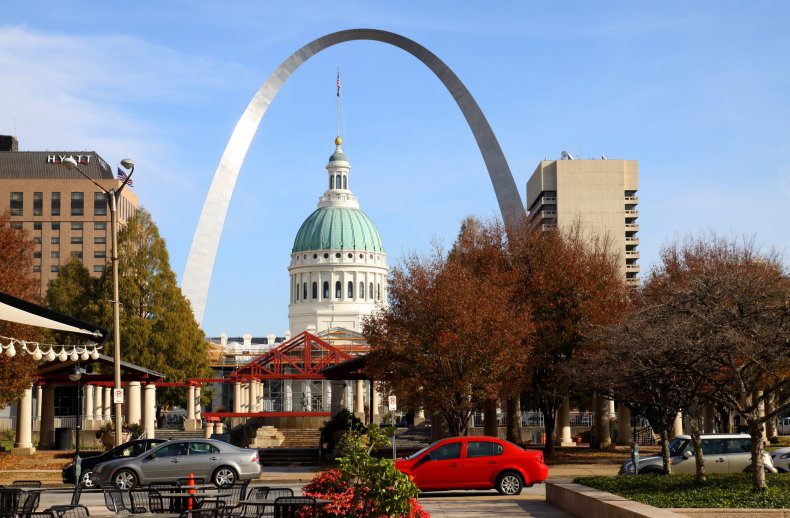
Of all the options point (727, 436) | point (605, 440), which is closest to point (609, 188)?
point (605, 440)

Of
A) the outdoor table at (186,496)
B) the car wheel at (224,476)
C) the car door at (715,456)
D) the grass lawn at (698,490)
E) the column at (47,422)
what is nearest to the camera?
the outdoor table at (186,496)

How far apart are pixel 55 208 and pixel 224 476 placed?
10420 centimetres

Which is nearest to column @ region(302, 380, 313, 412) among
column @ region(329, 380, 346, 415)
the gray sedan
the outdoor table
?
column @ region(329, 380, 346, 415)

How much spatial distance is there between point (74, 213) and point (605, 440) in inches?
3593

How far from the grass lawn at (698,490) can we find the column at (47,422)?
36.3 meters

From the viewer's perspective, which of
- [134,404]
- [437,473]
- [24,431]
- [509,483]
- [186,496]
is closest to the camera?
[186,496]

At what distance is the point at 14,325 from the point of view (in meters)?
41.5

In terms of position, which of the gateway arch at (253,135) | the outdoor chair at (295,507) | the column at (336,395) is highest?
the gateway arch at (253,135)

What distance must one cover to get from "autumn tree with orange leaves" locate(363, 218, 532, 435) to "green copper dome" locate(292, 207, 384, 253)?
141 metres

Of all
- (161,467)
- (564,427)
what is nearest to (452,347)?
(161,467)

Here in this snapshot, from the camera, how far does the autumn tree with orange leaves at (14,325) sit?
41906 mm

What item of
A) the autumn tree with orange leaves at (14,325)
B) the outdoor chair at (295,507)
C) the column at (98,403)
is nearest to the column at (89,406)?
the column at (98,403)

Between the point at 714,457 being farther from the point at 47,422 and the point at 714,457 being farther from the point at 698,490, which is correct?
the point at 47,422

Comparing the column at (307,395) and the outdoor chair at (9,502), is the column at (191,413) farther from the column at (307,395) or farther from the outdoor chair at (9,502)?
the outdoor chair at (9,502)
